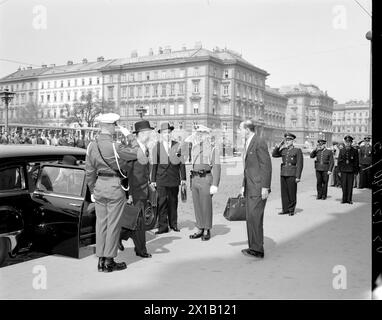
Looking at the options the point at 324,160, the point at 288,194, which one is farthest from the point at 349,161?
the point at 288,194

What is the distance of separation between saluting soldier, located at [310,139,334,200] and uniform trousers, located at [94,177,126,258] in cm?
943

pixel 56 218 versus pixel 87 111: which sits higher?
pixel 87 111

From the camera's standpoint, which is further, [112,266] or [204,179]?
[204,179]

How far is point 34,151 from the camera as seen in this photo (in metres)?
5.65

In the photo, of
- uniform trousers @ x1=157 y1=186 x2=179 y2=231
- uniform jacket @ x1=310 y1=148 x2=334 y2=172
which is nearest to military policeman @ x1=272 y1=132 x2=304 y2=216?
uniform jacket @ x1=310 y1=148 x2=334 y2=172

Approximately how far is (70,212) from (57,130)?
32.4 metres

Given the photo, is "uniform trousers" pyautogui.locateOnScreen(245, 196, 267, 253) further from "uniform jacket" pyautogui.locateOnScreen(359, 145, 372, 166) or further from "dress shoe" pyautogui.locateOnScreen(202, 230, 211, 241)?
"uniform jacket" pyautogui.locateOnScreen(359, 145, 372, 166)

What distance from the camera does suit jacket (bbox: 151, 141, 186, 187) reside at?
7988 mm

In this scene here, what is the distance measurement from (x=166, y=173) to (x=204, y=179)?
0.91 metres

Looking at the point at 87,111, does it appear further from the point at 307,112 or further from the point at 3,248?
the point at 3,248

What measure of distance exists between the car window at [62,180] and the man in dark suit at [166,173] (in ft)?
7.12

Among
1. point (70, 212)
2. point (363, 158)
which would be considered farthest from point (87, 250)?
point (363, 158)

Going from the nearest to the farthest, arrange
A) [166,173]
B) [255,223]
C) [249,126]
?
[255,223] < [249,126] < [166,173]

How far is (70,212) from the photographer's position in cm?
559
